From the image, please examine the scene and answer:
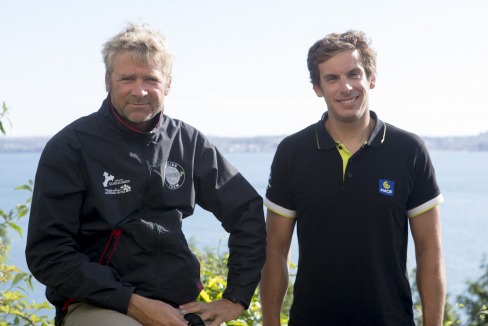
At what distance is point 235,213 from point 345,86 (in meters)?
0.77

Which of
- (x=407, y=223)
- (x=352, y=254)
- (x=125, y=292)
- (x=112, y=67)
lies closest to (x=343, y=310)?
(x=352, y=254)

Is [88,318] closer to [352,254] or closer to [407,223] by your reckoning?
[352,254]

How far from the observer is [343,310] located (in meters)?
3.51

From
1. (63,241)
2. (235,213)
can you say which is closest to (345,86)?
(235,213)

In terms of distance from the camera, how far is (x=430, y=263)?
11.8 feet

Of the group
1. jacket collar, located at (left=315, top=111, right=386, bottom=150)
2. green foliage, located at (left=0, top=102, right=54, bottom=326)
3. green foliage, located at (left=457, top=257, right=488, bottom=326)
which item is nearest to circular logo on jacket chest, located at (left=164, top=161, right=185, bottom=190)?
jacket collar, located at (left=315, top=111, right=386, bottom=150)

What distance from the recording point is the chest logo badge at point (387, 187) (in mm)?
3502

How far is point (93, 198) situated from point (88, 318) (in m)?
0.48

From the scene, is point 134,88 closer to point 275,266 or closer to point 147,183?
point 147,183

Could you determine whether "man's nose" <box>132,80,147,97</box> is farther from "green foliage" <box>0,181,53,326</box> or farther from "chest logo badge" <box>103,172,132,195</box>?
"green foliage" <box>0,181,53,326</box>

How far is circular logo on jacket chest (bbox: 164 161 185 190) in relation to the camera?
131 inches

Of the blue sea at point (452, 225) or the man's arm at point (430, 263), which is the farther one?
the blue sea at point (452, 225)

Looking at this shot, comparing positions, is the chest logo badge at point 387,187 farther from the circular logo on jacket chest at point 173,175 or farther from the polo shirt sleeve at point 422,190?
the circular logo on jacket chest at point 173,175

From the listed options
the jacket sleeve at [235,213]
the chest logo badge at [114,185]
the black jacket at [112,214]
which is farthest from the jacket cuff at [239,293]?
the chest logo badge at [114,185]
